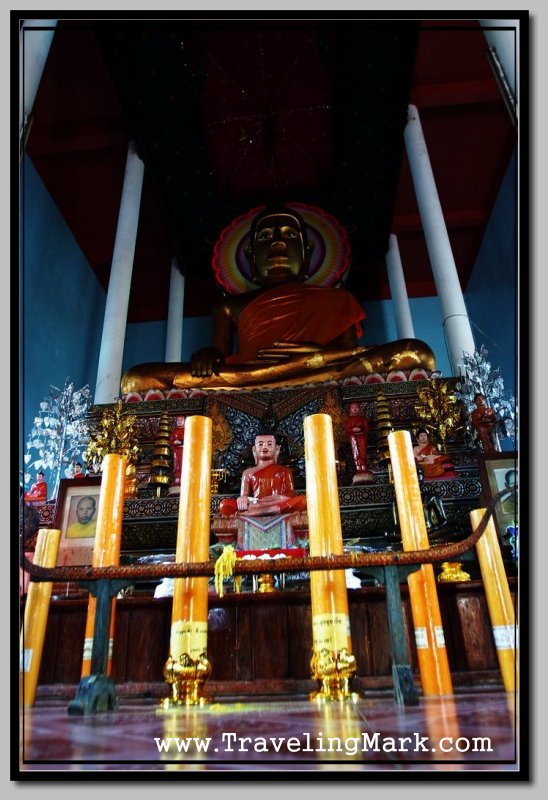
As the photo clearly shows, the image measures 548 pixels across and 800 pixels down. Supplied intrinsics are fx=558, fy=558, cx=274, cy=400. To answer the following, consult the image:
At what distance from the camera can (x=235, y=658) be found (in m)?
0.96

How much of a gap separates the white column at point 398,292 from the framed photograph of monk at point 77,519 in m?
3.67

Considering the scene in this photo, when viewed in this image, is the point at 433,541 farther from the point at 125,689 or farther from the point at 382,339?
the point at 382,339

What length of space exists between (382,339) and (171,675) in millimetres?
5487

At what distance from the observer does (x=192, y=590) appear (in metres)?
0.65

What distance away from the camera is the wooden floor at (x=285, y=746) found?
43cm

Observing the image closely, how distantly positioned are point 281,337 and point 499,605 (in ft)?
10.8

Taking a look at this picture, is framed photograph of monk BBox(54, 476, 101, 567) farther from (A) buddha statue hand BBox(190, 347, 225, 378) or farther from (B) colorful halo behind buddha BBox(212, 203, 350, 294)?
(B) colorful halo behind buddha BBox(212, 203, 350, 294)

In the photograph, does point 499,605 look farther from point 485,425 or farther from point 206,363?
point 206,363

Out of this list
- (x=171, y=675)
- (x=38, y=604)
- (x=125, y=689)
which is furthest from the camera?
(x=125, y=689)

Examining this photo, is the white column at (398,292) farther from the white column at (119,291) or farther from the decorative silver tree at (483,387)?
the white column at (119,291)

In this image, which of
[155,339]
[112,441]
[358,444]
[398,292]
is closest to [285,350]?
[358,444]

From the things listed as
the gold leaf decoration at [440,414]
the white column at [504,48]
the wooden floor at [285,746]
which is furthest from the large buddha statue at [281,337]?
the wooden floor at [285,746]

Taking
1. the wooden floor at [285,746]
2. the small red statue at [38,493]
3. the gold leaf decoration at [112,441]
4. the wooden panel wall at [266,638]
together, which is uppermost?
the gold leaf decoration at [112,441]

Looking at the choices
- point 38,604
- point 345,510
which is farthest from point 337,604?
point 345,510
